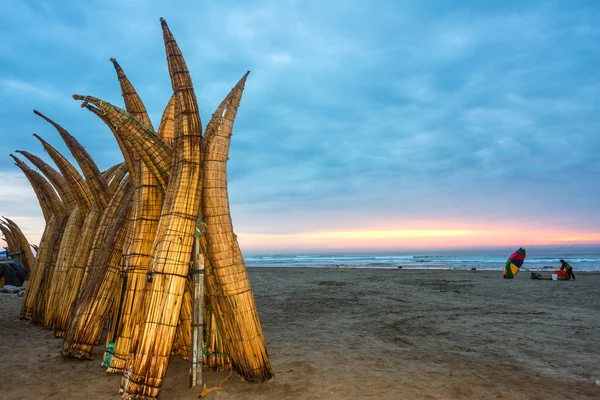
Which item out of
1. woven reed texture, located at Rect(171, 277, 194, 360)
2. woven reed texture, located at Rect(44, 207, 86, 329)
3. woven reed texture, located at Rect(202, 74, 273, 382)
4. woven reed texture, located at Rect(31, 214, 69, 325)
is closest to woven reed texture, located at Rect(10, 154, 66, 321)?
woven reed texture, located at Rect(31, 214, 69, 325)

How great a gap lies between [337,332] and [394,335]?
1191 mm

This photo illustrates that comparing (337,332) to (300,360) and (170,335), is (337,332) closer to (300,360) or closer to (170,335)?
(300,360)

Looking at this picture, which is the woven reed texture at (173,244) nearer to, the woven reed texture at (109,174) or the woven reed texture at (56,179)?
the woven reed texture at (109,174)

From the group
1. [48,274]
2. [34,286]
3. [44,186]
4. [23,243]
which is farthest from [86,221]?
[23,243]

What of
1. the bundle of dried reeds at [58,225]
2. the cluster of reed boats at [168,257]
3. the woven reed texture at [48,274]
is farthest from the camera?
the bundle of dried reeds at [58,225]

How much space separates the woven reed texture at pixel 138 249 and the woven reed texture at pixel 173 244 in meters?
0.74

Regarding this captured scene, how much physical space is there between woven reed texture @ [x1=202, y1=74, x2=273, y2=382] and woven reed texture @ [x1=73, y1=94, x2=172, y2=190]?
0.64 m

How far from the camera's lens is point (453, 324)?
903 cm

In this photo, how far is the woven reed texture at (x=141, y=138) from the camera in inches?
178

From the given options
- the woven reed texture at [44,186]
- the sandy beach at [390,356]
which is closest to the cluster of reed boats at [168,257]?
the sandy beach at [390,356]

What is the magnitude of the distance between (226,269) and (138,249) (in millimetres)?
1380

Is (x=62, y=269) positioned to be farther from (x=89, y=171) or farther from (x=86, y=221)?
(x=89, y=171)

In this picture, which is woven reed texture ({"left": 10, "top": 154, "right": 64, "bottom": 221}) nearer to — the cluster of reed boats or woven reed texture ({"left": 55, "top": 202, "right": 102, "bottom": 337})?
woven reed texture ({"left": 55, "top": 202, "right": 102, "bottom": 337})

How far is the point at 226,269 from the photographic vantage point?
4484 mm
